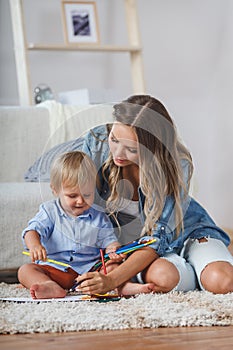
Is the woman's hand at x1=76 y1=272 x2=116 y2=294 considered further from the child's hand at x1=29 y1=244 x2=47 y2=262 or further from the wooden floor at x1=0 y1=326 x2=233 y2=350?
the wooden floor at x1=0 y1=326 x2=233 y2=350

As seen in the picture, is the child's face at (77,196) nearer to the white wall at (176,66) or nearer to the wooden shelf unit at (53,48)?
the wooden shelf unit at (53,48)

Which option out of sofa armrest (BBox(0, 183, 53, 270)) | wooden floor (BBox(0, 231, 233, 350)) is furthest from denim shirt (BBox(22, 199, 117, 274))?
wooden floor (BBox(0, 231, 233, 350))

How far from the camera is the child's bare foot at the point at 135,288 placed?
1.55 metres

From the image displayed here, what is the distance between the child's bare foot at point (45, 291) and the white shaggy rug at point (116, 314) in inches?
2.3

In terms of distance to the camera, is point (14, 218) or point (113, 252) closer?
point (113, 252)

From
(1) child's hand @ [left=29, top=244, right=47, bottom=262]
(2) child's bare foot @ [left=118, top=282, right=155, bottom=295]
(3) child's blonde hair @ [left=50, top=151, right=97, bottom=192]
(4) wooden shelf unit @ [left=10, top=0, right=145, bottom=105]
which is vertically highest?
(4) wooden shelf unit @ [left=10, top=0, right=145, bottom=105]

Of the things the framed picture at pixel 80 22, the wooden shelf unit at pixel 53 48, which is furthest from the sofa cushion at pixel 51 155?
the framed picture at pixel 80 22

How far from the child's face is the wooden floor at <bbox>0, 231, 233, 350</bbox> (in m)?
0.43

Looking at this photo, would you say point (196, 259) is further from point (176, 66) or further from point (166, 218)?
point (176, 66)

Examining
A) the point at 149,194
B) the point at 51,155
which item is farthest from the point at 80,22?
the point at 149,194

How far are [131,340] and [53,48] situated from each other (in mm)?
2269

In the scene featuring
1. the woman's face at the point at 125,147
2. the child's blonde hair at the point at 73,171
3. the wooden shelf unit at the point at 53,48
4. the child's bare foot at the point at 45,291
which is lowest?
the child's bare foot at the point at 45,291

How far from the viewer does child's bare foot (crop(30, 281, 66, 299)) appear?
1473mm

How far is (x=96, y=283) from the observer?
1.47 metres
